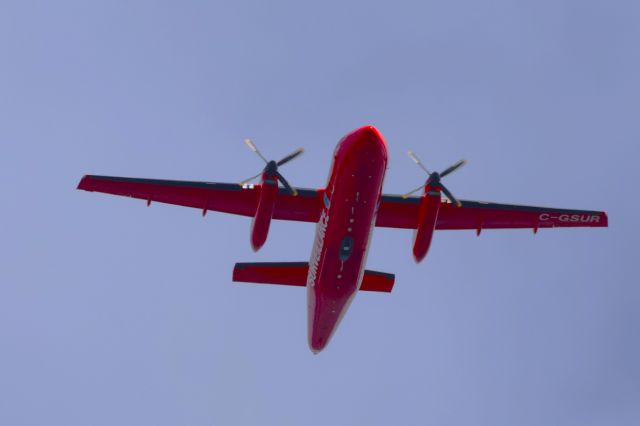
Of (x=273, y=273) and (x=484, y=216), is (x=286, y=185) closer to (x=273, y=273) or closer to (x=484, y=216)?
(x=273, y=273)

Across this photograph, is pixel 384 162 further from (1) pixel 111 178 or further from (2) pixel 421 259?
(1) pixel 111 178

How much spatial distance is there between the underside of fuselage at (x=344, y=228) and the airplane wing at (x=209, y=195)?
2686 millimetres

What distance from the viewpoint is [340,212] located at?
25.2 meters

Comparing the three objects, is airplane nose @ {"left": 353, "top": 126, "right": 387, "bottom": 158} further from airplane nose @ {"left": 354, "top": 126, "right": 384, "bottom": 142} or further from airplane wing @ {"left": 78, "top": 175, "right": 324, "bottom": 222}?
airplane wing @ {"left": 78, "top": 175, "right": 324, "bottom": 222}

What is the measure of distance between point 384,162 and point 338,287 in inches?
210

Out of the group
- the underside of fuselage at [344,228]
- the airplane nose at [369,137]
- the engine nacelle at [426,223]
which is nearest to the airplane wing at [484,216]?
the engine nacelle at [426,223]

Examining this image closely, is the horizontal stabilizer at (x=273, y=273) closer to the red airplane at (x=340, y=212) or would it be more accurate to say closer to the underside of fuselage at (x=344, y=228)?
the red airplane at (x=340, y=212)

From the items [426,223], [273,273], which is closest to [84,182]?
[273,273]

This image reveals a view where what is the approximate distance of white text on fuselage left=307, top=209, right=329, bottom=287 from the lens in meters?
26.4

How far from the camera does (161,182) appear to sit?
95.5 feet

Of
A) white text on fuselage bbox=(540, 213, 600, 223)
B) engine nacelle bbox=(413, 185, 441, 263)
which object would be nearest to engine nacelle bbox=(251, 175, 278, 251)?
engine nacelle bbox=(413, 185, 441, 263)

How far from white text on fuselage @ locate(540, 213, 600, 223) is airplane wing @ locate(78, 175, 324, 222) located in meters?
9.89

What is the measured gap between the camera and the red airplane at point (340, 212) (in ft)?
80.9

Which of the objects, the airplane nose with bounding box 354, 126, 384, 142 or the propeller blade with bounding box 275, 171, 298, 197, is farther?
the propeller blade with bounding box 275, 171, 298, 197
